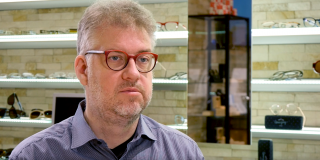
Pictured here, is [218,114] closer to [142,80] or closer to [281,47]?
[281,47]

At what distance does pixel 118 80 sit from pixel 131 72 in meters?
0.04

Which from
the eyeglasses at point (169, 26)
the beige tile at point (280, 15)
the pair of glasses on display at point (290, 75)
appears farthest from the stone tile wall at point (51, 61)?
the pair of glasses on display at point (290, 75)

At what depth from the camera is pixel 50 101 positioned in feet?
12.5

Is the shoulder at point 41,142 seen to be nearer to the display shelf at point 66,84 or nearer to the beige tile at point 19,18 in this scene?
the display shelf at point 66,84

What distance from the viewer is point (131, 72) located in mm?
992

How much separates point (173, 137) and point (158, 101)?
2226mm

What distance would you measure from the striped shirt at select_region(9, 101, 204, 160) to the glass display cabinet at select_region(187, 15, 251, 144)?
5.31 ft

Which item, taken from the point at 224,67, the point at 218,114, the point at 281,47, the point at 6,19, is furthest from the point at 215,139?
the point at 6,19

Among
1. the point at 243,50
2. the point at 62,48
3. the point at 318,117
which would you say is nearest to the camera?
the point at 243,50

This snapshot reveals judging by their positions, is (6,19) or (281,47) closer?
(281,47)

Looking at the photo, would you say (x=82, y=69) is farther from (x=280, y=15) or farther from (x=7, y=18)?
(x=7, y=18)

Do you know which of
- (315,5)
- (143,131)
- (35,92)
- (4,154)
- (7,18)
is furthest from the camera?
(7,18)

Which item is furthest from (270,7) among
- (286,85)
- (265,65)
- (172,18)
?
(172,18)

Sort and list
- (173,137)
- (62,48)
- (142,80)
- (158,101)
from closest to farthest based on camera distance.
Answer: (142,80)
(173,137)
(158,101)
(62,48)
